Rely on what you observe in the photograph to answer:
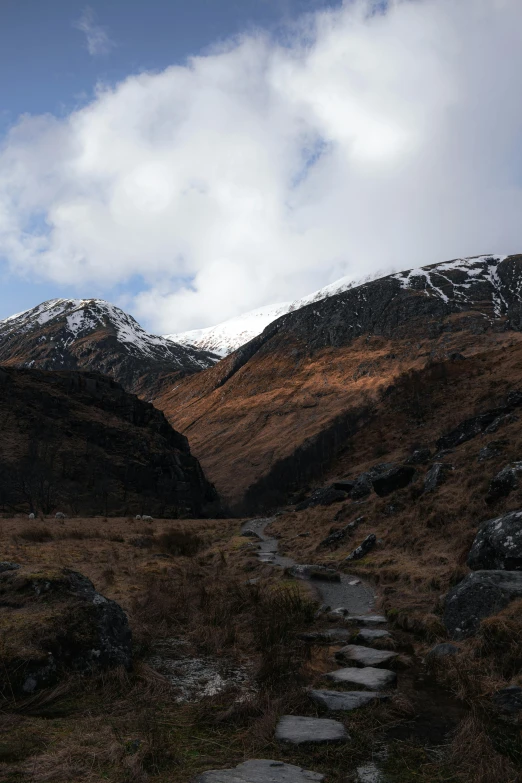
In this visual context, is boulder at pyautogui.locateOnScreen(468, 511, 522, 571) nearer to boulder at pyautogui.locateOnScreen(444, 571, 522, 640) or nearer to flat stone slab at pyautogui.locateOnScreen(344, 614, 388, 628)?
boulder at pyautogui.locateOnScreen(444, 571, 522, 640)

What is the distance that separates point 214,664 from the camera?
8250 millimetres

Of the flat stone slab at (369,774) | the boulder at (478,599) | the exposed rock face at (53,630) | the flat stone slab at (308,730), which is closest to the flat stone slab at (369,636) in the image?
the boulder at (478,599)

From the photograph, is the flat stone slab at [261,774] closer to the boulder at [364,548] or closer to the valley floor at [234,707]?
the valley floor at [234,707]

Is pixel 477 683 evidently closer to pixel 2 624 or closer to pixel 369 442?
pixel 2 624

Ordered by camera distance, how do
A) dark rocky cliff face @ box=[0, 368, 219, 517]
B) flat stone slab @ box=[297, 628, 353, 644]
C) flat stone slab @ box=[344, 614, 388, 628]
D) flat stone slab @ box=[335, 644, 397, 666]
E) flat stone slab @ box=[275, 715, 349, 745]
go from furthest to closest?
dark rocky cliff face @ box=[0, 368, 219, 517] → flat stone slab @ box=[344, 614, 388, 628] → flat stone slab @ box=[297, 628, 353, 644] → flat stone slab @ box=[335, 644, 397, 666] → flat stone slab @ box=[275, 715, 349, 745]

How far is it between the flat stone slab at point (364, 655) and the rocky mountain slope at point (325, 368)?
76.1m

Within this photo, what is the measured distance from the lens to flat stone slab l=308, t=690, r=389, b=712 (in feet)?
21.1

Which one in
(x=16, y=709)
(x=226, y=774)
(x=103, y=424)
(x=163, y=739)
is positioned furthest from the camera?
(x=103, y=424)

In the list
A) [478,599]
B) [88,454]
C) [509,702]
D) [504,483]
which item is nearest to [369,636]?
[478,599]

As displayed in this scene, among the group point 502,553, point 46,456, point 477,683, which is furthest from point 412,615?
point 46,456

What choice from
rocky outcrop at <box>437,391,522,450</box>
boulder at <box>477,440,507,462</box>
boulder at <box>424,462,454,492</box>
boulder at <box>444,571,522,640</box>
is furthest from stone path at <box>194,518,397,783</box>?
rocky outcrop at <box>437,391,522,450</box>

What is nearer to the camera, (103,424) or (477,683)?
(477,683)

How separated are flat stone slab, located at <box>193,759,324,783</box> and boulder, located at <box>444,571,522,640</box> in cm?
556

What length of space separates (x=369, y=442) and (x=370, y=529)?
7239cm
